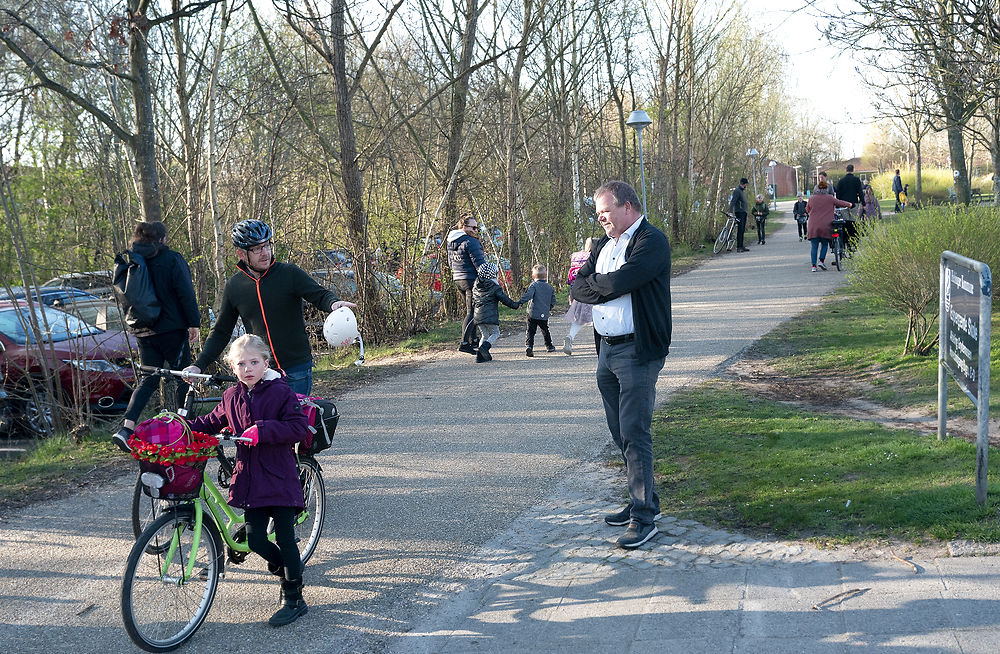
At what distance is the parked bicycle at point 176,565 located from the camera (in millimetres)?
3984

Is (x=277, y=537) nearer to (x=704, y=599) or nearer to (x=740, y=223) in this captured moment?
(x=704, y=599)

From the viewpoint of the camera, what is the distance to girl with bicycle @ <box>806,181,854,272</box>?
60.2ft

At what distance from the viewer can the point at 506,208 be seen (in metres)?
18.0

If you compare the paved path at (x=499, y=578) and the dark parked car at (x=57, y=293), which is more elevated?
the dark parked car at (x=57, y=293)

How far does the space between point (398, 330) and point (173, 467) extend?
10.4 meters

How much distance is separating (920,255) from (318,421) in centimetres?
720

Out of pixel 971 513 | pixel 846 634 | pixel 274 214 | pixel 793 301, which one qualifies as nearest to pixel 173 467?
pixel 846 634

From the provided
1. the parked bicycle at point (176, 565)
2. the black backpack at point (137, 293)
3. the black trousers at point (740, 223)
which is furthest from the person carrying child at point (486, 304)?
the black trousers at point (740, 223)

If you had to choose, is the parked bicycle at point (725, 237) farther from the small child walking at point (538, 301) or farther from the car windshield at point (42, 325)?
the car windshield at point (42, 325)

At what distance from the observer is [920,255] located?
941cm

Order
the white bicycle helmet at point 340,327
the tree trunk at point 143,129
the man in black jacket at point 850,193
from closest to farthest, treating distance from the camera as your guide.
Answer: the white bicycle helmet at point 340,327 < the tree trunk at point 143,129 < the man in black jacket at point 850,193

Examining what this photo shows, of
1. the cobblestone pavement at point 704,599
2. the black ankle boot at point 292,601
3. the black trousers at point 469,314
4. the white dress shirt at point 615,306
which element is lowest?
the cobblestone pavement at point 704,599

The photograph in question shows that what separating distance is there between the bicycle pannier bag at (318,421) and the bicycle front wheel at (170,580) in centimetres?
69

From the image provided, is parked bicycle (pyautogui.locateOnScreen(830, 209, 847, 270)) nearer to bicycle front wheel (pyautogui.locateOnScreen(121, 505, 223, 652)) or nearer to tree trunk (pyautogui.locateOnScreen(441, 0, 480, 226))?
tree trunk (pyautogui.locateOnScreen(441, 0, 480, 226))
